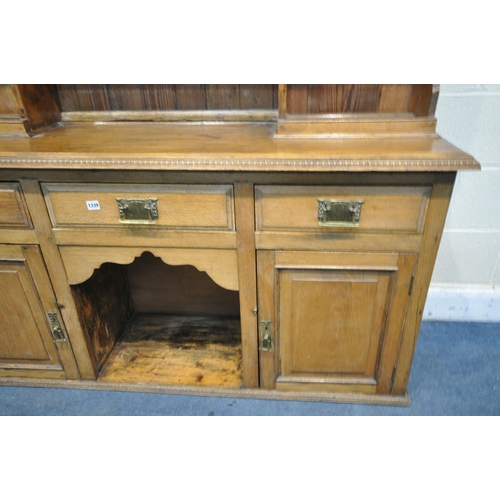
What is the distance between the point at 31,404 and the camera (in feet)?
4.86

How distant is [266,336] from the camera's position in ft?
4.40

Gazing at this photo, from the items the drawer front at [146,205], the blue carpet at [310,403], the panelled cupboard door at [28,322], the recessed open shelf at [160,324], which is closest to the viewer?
the drawer front at [146,205]

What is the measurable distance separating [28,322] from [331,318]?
1098mm

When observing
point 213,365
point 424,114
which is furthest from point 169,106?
point 213,365

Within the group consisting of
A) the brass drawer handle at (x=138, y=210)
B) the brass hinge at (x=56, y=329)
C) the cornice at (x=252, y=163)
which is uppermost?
the cornice at (x=252, y=163)

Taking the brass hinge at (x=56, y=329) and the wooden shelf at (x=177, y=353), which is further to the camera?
the wooden shelf at (x=177, y=353)

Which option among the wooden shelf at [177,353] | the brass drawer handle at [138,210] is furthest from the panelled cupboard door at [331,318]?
the brass drawer handle at [138,210]

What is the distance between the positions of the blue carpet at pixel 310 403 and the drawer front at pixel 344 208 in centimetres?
71

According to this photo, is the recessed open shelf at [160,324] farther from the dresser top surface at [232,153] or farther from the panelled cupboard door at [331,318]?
the dresser top surface at [232,153]

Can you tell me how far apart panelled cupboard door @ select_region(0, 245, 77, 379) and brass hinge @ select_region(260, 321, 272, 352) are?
74cm

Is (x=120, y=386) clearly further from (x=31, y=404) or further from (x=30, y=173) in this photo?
(x=30, y=173)

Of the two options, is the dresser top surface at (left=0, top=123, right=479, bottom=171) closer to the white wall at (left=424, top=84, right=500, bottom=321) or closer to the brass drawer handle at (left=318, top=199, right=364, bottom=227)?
the brass drawer handle at (left=318, top=199, right=364, bottom=227)

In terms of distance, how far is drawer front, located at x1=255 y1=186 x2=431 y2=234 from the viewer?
3.56ft

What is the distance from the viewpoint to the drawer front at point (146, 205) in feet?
3.74
